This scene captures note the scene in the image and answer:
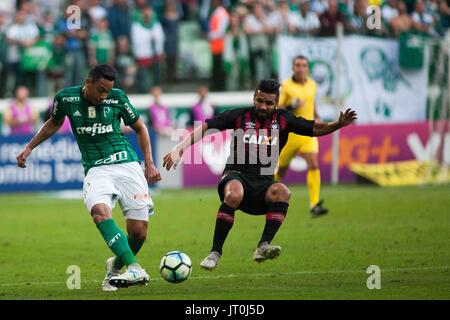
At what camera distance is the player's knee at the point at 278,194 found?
1168 cm

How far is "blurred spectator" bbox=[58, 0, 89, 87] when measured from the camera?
2672 centimetres

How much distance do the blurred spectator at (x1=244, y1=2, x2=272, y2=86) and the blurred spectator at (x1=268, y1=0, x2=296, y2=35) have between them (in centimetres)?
16

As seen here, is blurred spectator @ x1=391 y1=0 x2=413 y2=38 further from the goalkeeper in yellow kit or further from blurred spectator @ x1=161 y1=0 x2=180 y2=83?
the goalkeeper in yellow kit

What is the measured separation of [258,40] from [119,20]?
3544 mm

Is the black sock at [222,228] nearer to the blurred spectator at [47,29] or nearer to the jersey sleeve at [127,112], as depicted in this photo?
the jersey sleeve at [127,112]

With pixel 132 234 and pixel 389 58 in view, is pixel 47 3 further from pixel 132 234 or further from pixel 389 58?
pixel 132 234

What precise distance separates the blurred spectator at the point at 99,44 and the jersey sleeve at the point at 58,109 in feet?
51.1

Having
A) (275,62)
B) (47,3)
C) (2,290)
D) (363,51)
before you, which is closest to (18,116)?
(47,3)

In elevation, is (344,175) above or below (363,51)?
below

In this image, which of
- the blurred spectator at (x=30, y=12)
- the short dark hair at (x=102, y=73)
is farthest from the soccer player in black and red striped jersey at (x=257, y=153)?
the blurred spectator at (x=30, y=12)

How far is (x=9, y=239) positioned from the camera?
54.8 ft

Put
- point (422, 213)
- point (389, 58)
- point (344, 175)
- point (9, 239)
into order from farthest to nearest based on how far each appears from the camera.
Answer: point (389, 58) < point (344, 175) < point (422, 213) < point (9, 239)

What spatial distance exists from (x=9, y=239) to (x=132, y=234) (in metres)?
6.08

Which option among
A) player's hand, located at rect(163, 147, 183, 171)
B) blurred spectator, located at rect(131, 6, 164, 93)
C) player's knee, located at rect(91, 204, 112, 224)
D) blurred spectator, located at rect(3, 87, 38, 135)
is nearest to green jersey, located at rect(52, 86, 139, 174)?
player's hand, located at rect(163, 147, 183, 171)
